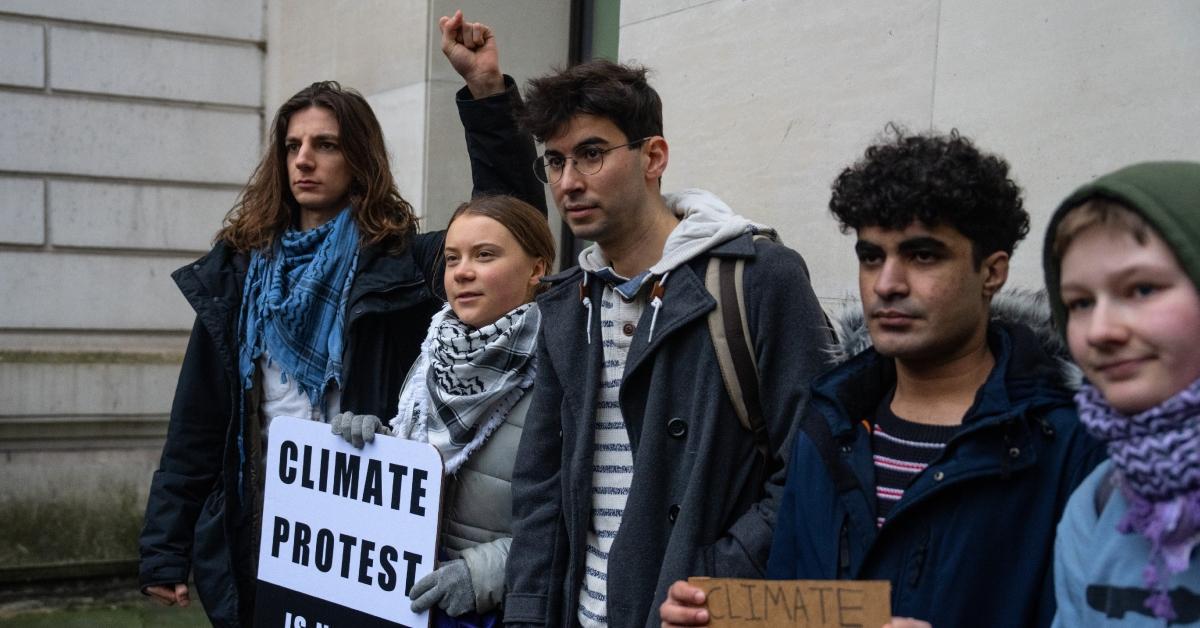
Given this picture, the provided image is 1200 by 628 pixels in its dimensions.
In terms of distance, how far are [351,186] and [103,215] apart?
531 centimetres

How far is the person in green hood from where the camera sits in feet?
5.08

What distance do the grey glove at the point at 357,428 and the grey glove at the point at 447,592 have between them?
42 cm

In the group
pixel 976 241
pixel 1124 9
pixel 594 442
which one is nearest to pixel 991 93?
pixel 1124 9

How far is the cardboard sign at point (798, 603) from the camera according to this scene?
77.1 inches

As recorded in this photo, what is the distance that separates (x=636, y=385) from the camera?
8.67ft

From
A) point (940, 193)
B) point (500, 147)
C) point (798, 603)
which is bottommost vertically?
point (798, 603)

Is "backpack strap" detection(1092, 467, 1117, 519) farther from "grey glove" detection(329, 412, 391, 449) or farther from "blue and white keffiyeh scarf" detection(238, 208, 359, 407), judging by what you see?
"blue and white keffiyeh scarf" detection(238, 208, 359, 407)

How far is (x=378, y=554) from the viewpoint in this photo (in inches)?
123

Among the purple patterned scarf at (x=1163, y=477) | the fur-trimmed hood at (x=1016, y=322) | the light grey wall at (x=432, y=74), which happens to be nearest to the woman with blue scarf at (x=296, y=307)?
the fur-trimmed hood at (x=1016, y=322)

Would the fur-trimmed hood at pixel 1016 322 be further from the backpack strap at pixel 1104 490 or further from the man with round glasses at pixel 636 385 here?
the backpack strap at pixel 1104 490

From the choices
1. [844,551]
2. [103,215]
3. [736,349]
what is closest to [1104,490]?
[844,551]

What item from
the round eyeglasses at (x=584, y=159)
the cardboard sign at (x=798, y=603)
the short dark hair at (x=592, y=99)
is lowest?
the cardboard sign at (x=798, y=603)

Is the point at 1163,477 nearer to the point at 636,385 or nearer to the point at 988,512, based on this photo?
the point at 988,512

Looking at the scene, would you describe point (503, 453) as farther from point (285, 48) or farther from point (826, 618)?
point (285, 48)
